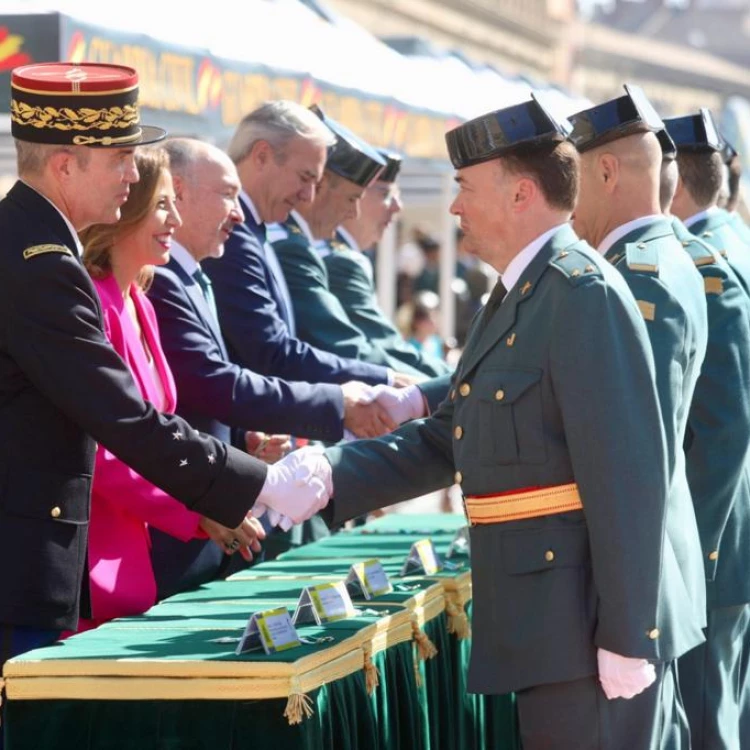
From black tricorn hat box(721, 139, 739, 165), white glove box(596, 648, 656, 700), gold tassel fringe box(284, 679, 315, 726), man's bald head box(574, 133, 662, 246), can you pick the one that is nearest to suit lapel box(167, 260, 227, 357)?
man's bald head box(574, 133, 662, 246)

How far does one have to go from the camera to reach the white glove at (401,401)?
5.39m

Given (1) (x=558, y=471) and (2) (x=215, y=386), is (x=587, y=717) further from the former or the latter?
(2) (x=215, y=386)

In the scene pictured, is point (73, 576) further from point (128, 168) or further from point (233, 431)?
point (233, 431)

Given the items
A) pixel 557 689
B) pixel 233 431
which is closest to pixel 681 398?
pixel 557 689

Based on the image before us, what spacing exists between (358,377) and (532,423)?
209 centimetres

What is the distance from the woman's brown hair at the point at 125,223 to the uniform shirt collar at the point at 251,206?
1234 mm

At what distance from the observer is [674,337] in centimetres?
399

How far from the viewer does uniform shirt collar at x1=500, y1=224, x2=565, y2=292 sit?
377cm

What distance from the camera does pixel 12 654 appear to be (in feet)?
12.4

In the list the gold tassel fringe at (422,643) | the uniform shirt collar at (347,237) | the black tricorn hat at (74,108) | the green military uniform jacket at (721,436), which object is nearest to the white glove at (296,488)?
the gold tassel fringe at (422,643)

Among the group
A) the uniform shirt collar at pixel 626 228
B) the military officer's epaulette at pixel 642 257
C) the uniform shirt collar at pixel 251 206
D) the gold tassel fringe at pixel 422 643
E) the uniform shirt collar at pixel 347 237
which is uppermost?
the uniform shirt collar at pixel 347 237

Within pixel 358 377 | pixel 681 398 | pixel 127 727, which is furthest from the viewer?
pixel 358 377

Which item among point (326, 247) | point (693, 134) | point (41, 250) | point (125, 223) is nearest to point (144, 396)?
point (125, 223)

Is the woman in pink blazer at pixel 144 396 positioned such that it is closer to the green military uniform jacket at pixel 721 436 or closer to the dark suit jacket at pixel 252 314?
the dark suit jacket at pixel 252 314
